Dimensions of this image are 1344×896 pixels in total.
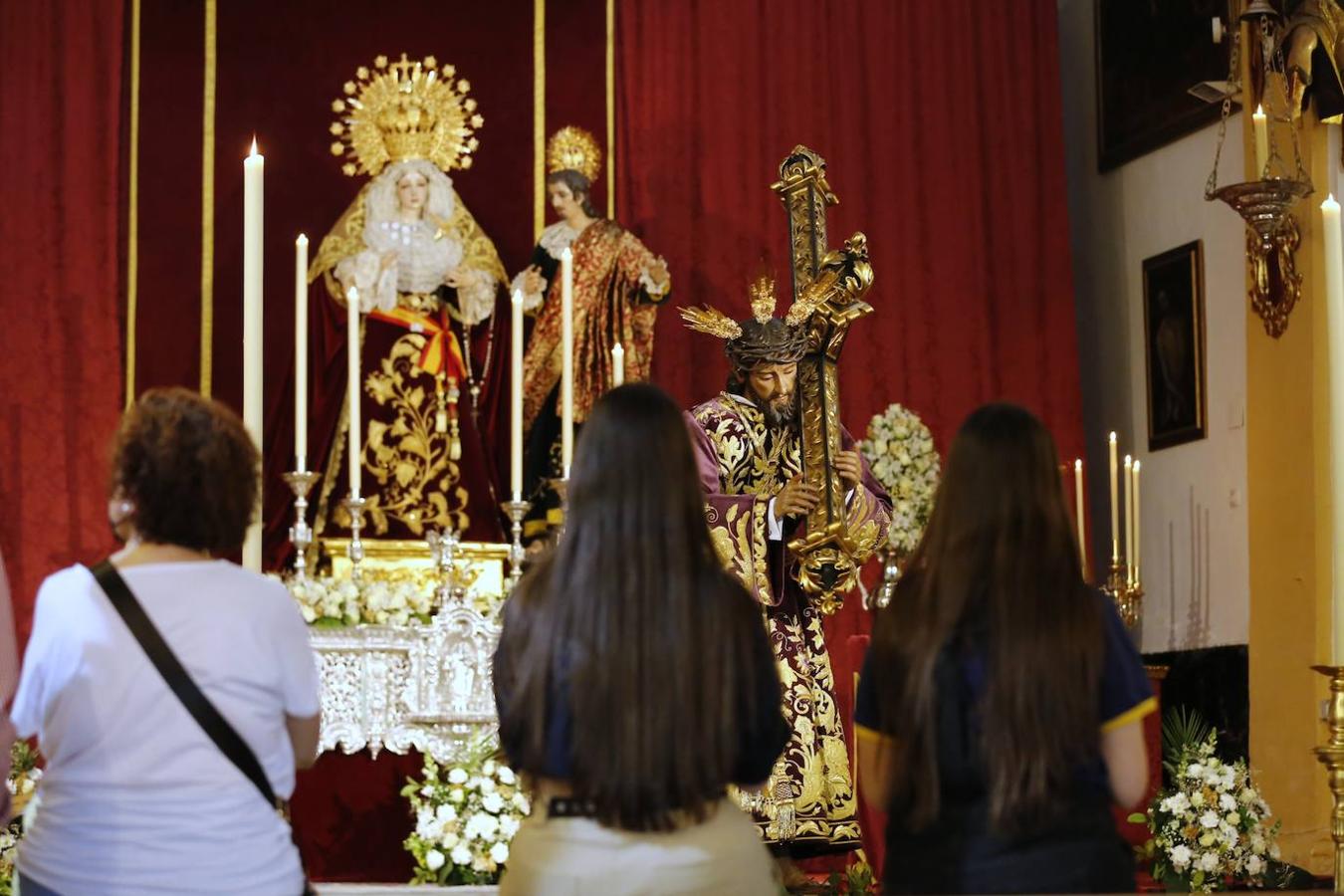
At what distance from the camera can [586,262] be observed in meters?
7.93

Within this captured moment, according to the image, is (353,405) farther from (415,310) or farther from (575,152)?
(575,152)

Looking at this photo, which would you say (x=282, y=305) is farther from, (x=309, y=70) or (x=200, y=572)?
(x=200, y=572)

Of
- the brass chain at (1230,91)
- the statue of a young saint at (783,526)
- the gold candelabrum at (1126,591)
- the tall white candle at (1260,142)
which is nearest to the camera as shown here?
the statue of a young saint at (783,526)

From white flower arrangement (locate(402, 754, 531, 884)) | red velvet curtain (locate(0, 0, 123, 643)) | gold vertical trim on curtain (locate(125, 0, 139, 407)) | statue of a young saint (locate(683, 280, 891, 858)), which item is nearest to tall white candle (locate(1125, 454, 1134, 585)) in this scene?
statue of a young saint (locate(683, 280, 891, 858))

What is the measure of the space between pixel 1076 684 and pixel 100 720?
141 centimetres

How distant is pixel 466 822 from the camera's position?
196 inches

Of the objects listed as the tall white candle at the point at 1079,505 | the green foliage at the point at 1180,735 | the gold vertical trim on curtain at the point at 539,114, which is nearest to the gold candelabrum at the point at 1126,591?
the tall white candle at the point at 1079,505

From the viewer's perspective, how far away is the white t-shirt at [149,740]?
262 cm

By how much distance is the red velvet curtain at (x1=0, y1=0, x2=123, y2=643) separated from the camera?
24.8ft

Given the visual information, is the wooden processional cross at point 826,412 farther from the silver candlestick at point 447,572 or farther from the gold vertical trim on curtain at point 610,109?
the gold vertical trim on curtain at point 610,109

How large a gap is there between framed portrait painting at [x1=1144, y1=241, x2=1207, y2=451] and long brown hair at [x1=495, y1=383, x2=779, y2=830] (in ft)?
19.3

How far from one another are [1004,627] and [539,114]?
624cm

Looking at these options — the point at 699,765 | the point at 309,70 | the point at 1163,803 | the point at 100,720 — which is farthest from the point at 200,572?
the point at 309,70

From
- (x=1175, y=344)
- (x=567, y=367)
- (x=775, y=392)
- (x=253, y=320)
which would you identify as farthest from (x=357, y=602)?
(x=1175, y=344)
